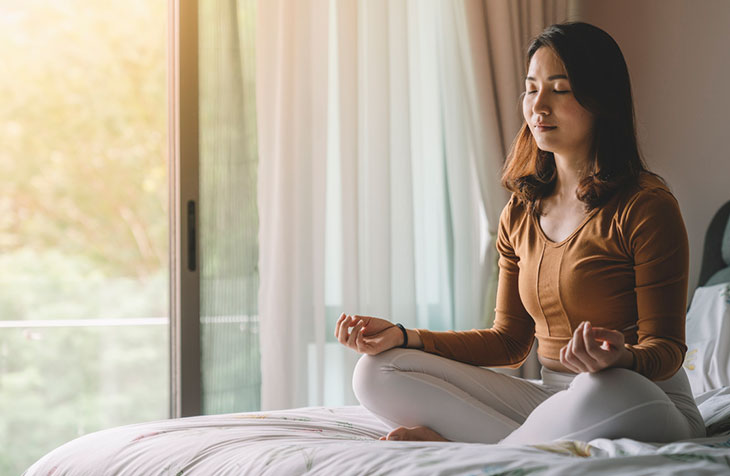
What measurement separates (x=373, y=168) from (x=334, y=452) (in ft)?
5.63

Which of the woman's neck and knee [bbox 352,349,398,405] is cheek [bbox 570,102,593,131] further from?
knee [bbox 352,349,398,405]

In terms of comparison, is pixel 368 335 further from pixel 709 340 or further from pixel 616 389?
pixel 709 340

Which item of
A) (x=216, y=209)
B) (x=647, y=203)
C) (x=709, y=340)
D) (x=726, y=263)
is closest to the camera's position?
(x=647, y=203)

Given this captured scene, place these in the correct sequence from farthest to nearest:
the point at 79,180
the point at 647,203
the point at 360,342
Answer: the point at 79,180 → the point at 360,342 → the point at 647,203

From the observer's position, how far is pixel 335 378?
2678mm

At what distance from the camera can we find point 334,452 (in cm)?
108

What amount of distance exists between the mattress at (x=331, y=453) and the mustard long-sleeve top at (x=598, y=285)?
201mm

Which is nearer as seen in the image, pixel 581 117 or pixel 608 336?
pixel 608 336

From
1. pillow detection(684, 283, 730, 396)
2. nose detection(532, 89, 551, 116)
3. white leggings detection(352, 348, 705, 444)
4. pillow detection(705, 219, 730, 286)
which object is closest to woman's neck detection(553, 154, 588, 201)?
nose detection(532, 89, 551, 116)

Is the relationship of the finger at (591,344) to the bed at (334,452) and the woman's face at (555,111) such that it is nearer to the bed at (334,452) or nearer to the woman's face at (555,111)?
the bed at (334,452)

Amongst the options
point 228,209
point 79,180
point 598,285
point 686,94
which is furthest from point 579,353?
point 79,180

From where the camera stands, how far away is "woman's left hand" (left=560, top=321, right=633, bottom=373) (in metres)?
1.11

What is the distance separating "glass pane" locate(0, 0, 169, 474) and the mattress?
1844 millimetres

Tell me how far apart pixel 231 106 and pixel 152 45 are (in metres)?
1.80
